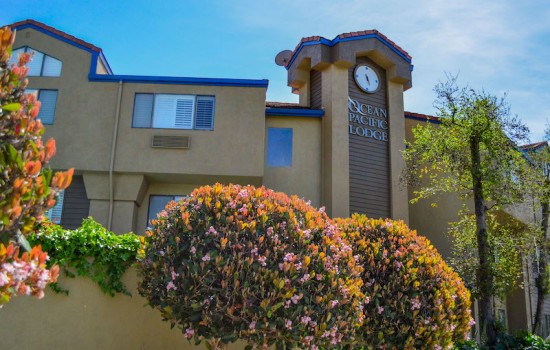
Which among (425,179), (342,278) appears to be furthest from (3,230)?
(425,179)

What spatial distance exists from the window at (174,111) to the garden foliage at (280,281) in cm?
911

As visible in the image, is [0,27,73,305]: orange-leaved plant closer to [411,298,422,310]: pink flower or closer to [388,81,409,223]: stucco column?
[411,298,422,310]: pink flower

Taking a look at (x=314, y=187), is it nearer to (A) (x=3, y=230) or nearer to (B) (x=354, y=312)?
(B) (x=354, y=312)

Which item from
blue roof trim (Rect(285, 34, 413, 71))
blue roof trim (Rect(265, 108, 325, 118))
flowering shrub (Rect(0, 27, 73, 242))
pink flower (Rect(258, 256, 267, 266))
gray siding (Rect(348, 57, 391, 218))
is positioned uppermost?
blue roof trim (Rect(285, 34, 413, 71))

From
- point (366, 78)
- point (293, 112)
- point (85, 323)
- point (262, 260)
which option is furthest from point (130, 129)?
point (262, 260)

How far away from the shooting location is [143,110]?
17.7 meters

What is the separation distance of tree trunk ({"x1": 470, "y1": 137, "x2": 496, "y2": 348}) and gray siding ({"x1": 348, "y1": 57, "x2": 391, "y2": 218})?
4.62 m

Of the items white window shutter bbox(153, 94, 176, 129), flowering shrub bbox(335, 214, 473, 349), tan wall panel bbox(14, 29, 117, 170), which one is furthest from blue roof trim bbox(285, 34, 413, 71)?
flowering shrub bbox(335, 214, 473, 349)

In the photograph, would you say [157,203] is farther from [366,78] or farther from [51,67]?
[366,78]

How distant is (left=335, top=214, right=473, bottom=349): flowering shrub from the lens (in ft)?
29.6

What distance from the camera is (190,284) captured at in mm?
7758

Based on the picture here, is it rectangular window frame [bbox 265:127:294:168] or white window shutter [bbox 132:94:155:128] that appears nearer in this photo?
white window shutter [bbox 132:94:155:128]

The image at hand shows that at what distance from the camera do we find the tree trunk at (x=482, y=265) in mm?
13914

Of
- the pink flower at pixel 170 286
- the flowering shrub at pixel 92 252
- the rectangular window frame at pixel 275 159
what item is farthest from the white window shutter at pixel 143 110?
the pink flower at pixel 170 286
